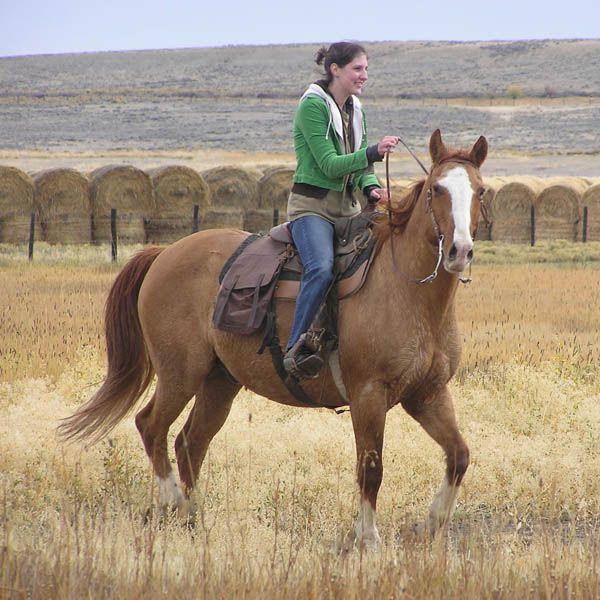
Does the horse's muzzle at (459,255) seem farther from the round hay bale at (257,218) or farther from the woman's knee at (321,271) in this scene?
the round hay bale at (257,218)

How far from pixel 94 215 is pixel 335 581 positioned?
20.0 metres

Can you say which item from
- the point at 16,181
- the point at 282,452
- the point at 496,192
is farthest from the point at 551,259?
the point at 282,452

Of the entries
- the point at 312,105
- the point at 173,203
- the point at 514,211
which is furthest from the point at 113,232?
the point at 312,105

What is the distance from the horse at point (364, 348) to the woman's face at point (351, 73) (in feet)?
Result: 2.26

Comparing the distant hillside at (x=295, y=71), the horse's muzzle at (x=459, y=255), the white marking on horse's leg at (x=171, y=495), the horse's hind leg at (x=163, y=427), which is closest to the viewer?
the horse's muzzle at (x=459, y=255)

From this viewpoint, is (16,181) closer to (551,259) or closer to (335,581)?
(551,259)

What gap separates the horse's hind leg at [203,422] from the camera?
7141mm

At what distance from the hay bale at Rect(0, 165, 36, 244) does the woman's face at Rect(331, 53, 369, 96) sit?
1719cm

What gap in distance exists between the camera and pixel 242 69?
414ft

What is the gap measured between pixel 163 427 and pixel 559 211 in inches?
867

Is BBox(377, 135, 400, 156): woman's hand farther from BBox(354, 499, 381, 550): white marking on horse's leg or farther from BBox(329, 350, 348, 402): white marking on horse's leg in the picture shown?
BBox(354, 499, 381, 550): white marking on horse's leg

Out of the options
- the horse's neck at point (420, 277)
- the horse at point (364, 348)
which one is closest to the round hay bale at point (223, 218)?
the horse at point (364, 348)

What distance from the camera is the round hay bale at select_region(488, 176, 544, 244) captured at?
28.0 m

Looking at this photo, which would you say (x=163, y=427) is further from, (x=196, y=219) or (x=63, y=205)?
(x=196, y=219)
